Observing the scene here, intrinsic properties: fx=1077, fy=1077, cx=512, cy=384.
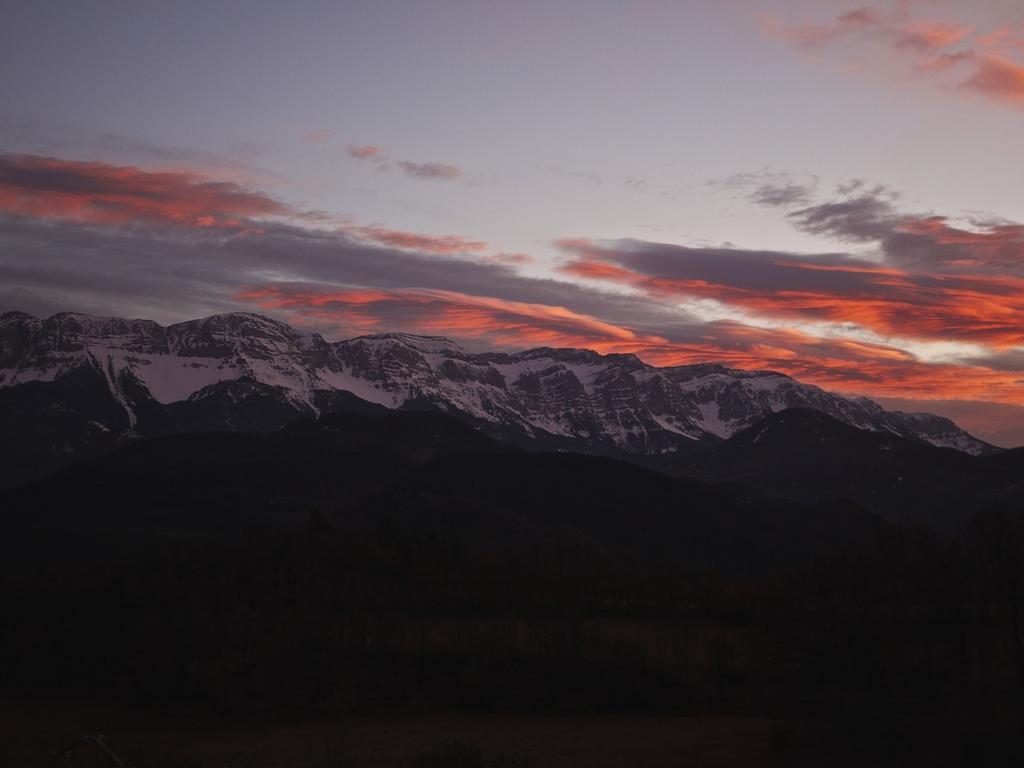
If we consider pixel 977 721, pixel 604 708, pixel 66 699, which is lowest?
pixel 66 699

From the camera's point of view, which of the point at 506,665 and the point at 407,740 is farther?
the point at 506,665

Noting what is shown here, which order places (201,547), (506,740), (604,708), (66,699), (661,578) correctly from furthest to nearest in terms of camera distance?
(661,578), (201,547), (66,699), (604,708), (506,740)

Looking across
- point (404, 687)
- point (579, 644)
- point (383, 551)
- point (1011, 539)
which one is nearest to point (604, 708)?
point (579, 644)

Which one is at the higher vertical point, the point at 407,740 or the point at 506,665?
the point at 506,665

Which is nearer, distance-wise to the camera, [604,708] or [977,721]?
[977,721]

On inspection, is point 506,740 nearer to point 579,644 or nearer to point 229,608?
point 579,644

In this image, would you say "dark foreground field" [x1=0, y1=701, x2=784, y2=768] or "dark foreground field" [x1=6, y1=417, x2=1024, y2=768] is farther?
"dark foreground field" [x1=6, y1=417, x2=1024, y2=768]

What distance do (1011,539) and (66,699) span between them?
75.7 metres

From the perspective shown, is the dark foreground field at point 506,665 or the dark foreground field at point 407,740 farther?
the dark foreground field at point 506,665

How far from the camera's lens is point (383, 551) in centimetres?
13062

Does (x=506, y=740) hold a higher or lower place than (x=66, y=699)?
higher

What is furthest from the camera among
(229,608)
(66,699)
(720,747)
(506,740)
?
(229,608)

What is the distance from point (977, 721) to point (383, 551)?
8589 cm

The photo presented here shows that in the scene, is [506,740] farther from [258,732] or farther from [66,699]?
[66,699]
